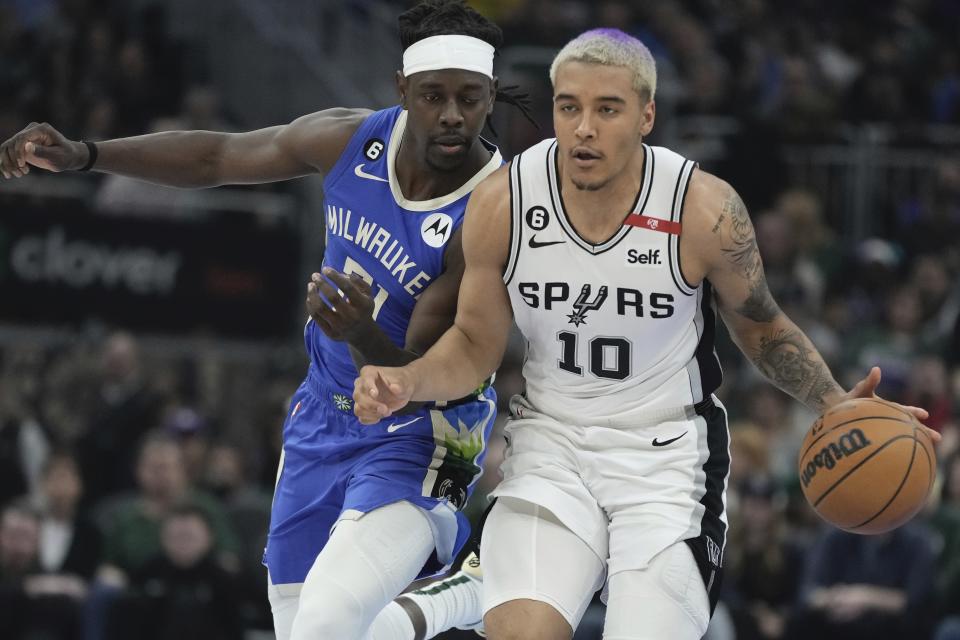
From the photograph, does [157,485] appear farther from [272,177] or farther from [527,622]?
[527,622]

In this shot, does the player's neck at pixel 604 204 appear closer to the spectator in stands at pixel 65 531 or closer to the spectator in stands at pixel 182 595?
the spectator in stands at pixel 182 595

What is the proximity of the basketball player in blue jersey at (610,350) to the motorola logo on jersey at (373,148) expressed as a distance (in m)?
0.61

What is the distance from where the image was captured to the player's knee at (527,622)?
5461 millimetres

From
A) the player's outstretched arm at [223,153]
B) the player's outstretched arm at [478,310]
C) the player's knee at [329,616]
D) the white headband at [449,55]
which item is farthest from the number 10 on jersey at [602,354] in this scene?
the player's outstretched arm at [223,153]

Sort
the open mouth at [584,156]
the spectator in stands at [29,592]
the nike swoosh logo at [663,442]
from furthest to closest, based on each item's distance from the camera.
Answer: the spectator in stands at [29,592]
the nike swoosh logo at [663,442]
the open mouth at [584,156]

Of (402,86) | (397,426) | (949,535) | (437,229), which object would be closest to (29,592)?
(397,426)

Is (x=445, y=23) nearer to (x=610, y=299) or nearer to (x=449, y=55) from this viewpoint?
(x=449, y=55)

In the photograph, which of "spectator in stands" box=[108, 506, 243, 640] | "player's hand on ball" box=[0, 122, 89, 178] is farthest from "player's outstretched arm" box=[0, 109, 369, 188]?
"spectator in stands" box=[108, 506, 243, 640]

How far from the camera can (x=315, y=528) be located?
6.32 m

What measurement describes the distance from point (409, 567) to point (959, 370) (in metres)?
7.07

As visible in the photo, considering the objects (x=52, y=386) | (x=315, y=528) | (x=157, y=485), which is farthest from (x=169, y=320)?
(x=315, y=528)

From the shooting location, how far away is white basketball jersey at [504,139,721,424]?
5.64 metres

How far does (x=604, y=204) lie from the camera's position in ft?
18.7

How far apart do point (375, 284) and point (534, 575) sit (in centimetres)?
130
